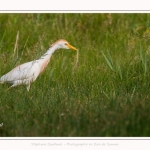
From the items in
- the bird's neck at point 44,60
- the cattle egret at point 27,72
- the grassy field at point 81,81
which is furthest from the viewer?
the bird's neck at point 44,60

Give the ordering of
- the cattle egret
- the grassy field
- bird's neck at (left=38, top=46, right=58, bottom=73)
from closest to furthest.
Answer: the grassy field < the cattle egret < bird's neck at (left=38, top=46, right=58, bottom=73)

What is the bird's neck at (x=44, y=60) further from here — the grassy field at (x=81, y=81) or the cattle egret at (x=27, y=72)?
the grassy field at (x=81, y=81)

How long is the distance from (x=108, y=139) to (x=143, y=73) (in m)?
2.00

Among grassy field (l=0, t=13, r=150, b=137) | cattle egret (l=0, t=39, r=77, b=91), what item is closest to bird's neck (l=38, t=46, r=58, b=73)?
cattle egret (l=0, t=39, r=77, b=91)

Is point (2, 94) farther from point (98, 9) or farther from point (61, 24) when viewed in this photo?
point (61, 24)

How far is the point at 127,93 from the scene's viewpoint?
7879mm

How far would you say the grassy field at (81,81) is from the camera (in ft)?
21.9

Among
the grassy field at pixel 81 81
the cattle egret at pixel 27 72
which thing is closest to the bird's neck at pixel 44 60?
the cattle egret at pixel 27 72

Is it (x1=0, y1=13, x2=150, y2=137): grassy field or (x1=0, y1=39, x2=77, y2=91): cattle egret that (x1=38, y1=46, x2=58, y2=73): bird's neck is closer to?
(x1=0, y1=39, x2=77, y2=91): cattle egret

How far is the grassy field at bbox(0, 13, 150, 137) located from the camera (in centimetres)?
666

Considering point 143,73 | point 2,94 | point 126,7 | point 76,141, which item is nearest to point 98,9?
point 126,7

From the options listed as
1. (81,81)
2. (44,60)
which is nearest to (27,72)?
(44,60)

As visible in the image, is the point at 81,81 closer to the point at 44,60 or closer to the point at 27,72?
the point at 44,60

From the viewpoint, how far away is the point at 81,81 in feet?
27.4
